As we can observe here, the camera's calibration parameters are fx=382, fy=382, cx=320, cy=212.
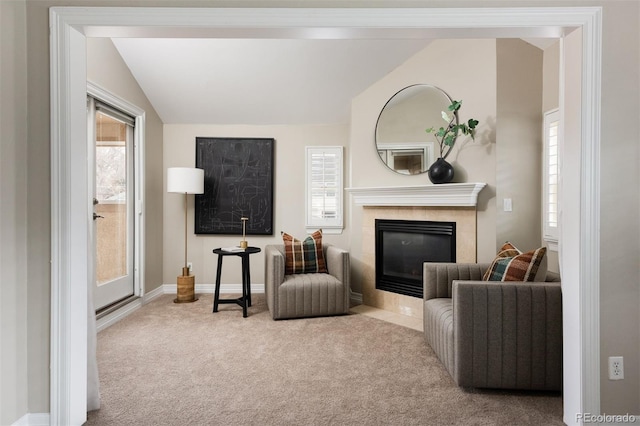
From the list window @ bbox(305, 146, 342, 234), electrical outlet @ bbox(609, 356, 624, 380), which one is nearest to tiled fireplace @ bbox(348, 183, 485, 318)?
window @ bbox(305, 146, 342, 234)

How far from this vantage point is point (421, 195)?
3.63 metres

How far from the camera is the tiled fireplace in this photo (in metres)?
3.39

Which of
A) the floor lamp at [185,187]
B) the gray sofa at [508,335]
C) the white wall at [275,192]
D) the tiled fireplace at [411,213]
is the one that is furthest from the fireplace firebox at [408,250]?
the floor lamp at [185,187]

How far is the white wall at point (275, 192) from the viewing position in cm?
476

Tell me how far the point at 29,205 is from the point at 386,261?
318 cm

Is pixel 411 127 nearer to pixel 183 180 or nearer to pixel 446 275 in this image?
pixel 446 275

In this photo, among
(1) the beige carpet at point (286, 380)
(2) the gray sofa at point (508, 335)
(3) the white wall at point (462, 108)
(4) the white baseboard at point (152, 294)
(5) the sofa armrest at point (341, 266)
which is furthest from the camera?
(4) the white baseboard at point (152, 294)

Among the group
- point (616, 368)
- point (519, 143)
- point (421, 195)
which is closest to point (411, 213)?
point (421, 195)

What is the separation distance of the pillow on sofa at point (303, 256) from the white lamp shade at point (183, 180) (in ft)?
3.90

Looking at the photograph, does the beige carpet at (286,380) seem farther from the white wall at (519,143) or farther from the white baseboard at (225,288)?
the white wall at (519,143)

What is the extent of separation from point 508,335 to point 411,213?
181 centimetres

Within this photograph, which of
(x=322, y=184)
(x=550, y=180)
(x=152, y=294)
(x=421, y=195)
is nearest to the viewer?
(x=550, y=180)

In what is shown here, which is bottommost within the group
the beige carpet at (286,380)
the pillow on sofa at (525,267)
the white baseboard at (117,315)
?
the beige carpet at (286,380)

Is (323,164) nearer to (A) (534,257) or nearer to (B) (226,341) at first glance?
(B) (226,341)
